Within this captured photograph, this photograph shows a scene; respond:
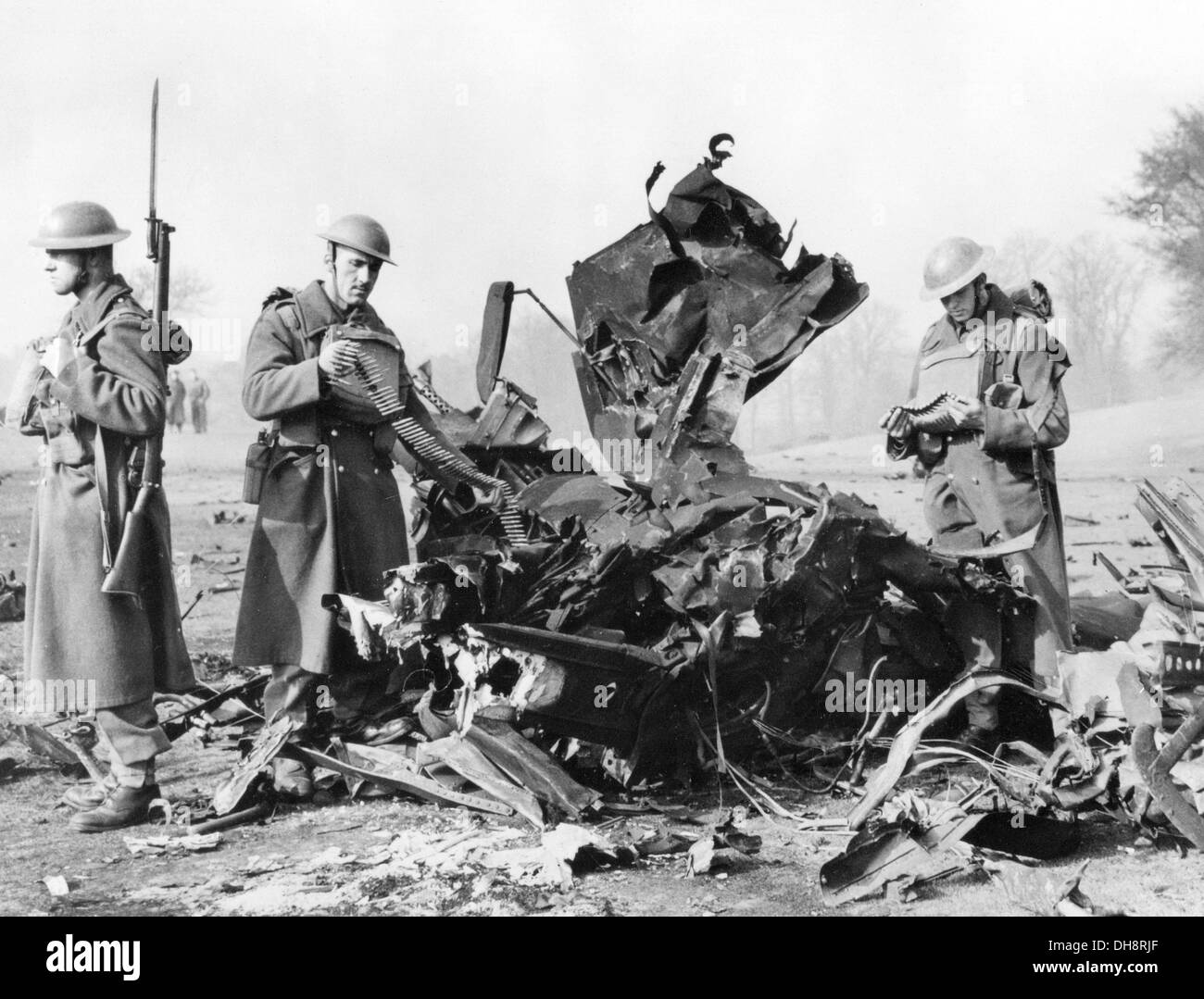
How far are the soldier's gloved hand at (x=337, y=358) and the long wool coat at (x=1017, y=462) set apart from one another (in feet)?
8.99

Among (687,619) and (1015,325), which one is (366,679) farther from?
(1015,325)

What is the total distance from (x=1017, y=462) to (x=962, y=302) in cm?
81

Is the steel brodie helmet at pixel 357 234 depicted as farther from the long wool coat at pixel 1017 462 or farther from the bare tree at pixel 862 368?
the bare tree at pixel 862 368

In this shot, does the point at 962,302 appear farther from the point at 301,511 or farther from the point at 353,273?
the point at 301,511

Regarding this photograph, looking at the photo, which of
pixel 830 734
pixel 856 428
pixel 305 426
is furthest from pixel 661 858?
pixel 856 428

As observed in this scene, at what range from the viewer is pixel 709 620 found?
5.25 meters

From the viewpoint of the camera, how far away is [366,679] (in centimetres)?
596

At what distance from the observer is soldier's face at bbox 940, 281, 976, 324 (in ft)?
20.3

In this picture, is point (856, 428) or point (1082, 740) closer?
point (1082, 740)

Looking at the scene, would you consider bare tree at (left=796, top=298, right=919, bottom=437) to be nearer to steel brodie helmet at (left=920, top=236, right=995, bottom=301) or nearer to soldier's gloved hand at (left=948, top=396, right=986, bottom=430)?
steel brodie helmet at (left=920, top=236, right=995, bottom=301)

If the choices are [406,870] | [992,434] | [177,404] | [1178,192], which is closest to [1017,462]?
[992,434]

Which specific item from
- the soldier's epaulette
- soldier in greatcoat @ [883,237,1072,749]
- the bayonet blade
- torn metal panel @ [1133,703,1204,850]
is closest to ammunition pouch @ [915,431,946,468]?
soldier in greatcoat @ [883,237,1072,749]

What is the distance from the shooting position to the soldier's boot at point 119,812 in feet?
16.7
